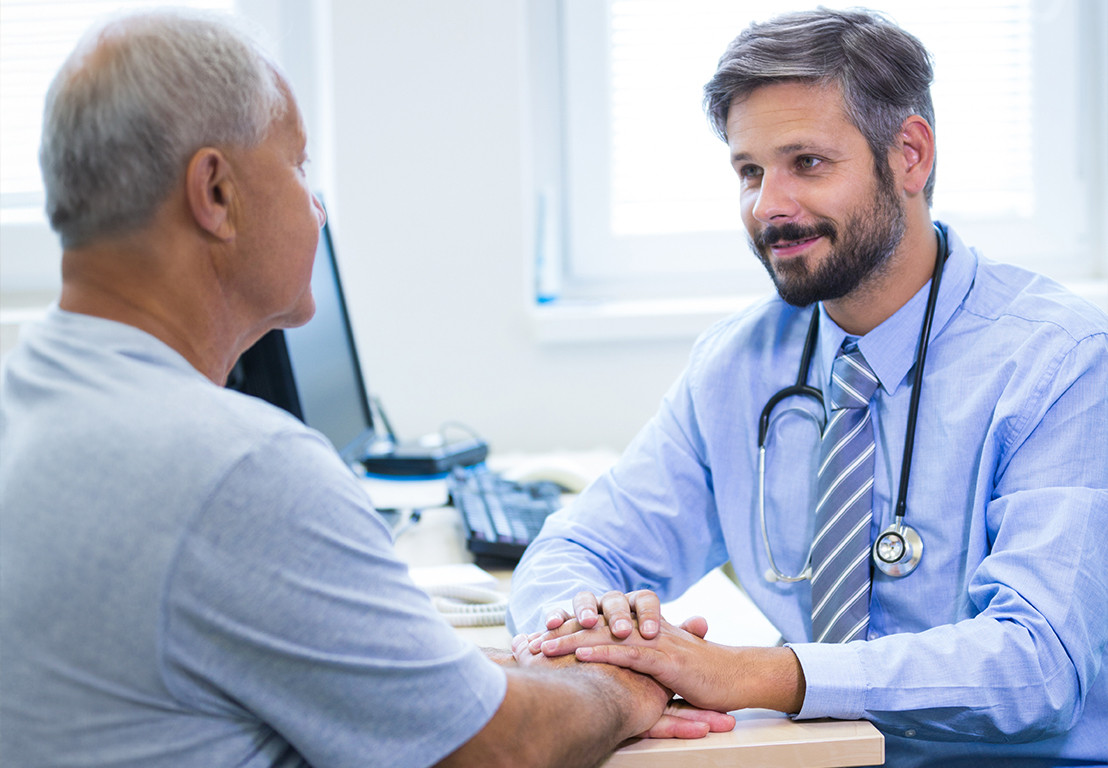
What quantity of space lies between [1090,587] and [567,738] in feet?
1.92

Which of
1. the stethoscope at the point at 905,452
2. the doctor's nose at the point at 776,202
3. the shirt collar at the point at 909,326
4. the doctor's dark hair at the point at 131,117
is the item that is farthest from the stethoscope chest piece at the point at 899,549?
the doctor's dark hair at the point at 131,117

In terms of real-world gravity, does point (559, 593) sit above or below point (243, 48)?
below

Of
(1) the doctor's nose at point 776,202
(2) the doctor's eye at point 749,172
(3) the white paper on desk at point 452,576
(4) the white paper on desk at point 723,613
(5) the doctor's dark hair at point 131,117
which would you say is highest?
(5) the doctor's dark hair at point 131,117

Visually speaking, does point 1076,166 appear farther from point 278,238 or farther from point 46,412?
point 46,412

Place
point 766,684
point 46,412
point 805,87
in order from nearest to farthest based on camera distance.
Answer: point 46,412, point 766,684, point 805,87

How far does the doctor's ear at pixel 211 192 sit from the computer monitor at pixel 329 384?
0.42m

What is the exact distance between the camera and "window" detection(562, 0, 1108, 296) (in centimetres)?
267

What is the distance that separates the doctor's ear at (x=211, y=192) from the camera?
756mm

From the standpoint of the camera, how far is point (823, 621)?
1211mm

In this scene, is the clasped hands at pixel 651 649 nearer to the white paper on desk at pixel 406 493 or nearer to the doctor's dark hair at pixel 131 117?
the doctor's dark hair at pixel 131 117

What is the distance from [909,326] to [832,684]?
51 cm

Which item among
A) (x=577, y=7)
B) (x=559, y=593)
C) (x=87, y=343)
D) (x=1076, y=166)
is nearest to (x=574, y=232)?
(x=577, y=7)

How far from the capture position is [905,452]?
121 centimetres

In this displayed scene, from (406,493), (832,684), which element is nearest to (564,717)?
(832,684)
